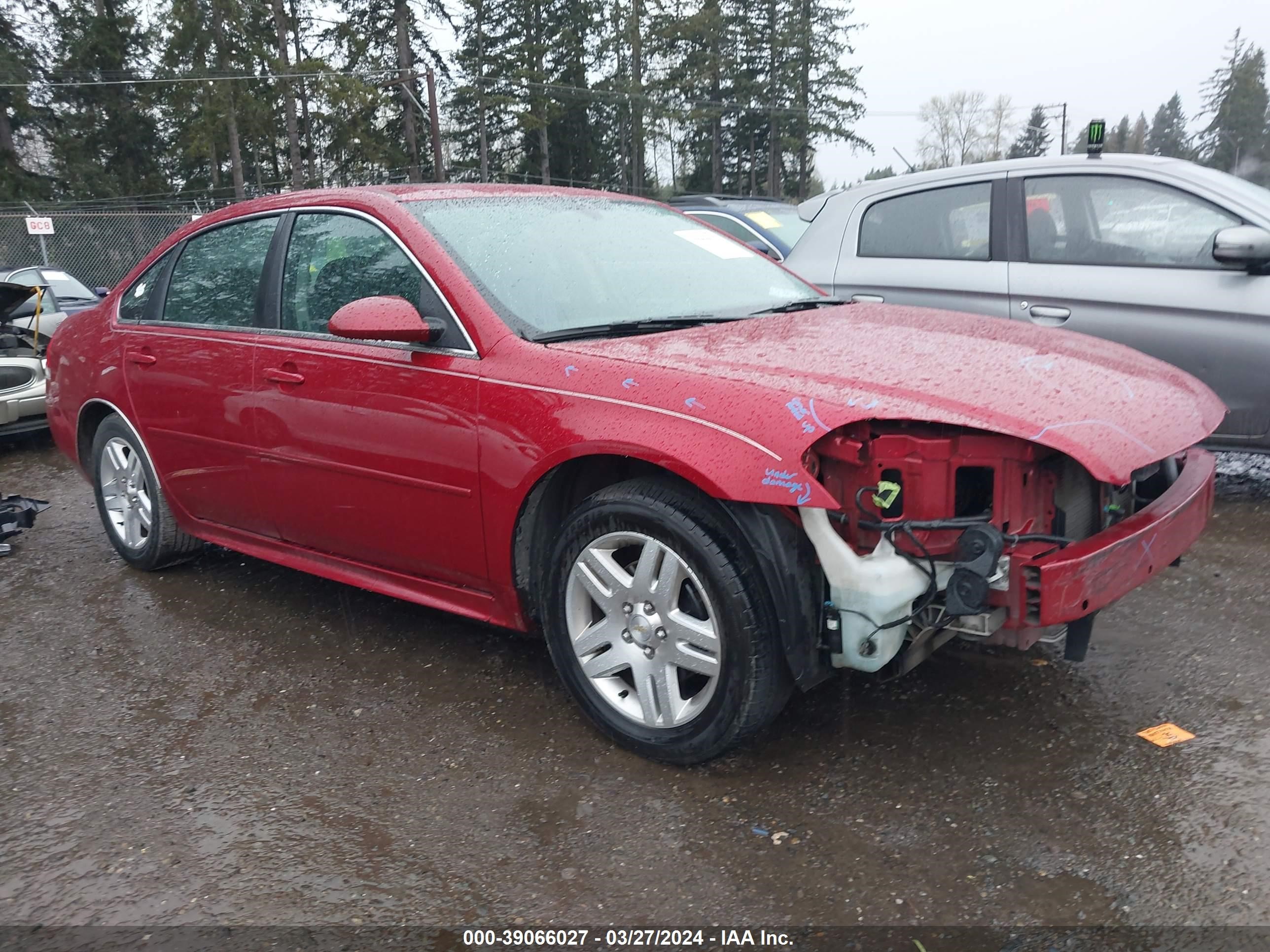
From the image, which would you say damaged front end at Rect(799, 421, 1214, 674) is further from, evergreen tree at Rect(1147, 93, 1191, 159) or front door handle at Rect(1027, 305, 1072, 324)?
evergreen tree at Rect(1147, 93, 1191, 159)

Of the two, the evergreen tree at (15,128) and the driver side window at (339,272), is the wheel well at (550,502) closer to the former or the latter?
the driver side window at (339,272)

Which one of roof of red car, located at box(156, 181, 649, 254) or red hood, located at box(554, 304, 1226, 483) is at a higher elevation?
roof of red car, located at box(156, 181, 649, 254)

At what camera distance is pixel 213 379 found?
4016 mm

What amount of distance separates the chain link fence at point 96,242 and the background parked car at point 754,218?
49.6ft

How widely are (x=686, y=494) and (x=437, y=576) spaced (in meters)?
1.07

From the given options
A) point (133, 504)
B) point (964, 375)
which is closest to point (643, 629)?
point (964, 375)

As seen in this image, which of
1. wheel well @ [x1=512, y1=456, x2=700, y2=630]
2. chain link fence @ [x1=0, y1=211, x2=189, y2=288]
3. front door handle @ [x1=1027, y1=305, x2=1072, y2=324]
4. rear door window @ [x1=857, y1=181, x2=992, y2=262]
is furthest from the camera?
chain link fence @ [x1=0, y1=211, x2=189, y2=288]

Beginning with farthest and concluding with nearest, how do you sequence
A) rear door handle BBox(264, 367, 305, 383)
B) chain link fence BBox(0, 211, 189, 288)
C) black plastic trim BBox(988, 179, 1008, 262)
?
chain link fence BBox(0, 211, 189, 288)
black plastic trim BBox(988, 179, 1008, 262)
rear door handle BBox(264, 367, 305, 383)

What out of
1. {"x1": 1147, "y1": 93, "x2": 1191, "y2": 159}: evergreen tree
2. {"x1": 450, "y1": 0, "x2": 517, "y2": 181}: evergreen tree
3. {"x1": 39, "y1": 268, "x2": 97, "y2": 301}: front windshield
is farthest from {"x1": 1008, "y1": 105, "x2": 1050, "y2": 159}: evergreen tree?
{"x1": 39, "y1": 268, "x2": 97, "y2": 301}: front windshield

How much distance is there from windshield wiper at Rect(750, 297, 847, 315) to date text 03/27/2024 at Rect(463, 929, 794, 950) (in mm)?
2040

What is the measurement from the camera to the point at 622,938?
88.0 inches

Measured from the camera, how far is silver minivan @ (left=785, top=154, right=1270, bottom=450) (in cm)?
470

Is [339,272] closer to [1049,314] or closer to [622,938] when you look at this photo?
[622,938]

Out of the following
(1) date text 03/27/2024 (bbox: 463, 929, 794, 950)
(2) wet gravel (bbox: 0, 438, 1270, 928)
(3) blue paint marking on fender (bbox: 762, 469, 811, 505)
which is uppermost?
(3) blue paint marking on fender (bbox: 762, 469, 811, 505)
